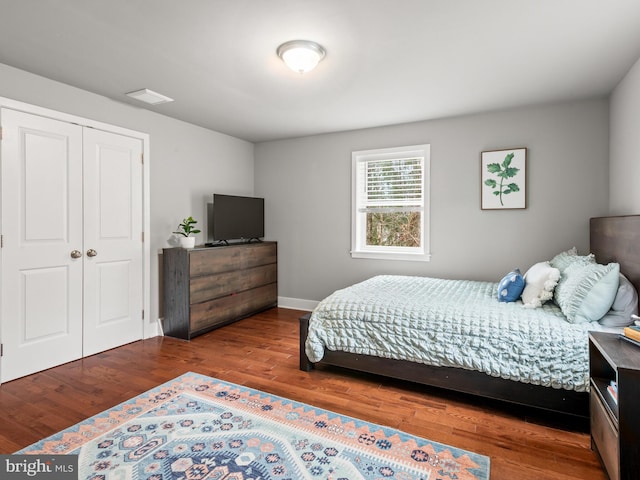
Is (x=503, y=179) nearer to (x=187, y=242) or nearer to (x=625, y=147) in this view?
(x=625, y=147)

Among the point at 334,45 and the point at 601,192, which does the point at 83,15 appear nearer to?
the point at 334,45

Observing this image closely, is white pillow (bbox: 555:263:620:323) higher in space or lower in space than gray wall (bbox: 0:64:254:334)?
lower

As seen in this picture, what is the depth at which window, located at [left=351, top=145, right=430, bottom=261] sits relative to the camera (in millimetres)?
4406

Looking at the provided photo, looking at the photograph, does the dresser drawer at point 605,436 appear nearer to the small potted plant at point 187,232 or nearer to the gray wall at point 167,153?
the small potted plant at point 187,232

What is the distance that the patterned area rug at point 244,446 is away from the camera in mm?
1766

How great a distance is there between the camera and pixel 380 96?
11.4ft

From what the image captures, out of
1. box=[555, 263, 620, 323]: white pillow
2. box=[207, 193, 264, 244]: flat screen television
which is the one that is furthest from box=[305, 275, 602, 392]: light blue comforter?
box=[207, 193, 264, 244]: flat screen television

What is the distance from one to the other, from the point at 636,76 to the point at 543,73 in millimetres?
611

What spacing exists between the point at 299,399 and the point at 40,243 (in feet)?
8.18

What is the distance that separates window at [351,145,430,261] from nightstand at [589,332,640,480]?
101 inches

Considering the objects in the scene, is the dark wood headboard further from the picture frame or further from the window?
the window

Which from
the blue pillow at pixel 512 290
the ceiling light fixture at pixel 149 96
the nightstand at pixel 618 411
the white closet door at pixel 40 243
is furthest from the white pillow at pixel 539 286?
the white closet door at pixel 40 243

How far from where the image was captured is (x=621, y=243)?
2615 mm

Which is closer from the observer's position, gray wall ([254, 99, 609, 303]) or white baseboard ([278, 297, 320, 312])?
gray wall ([254, 99, 609, 303])
